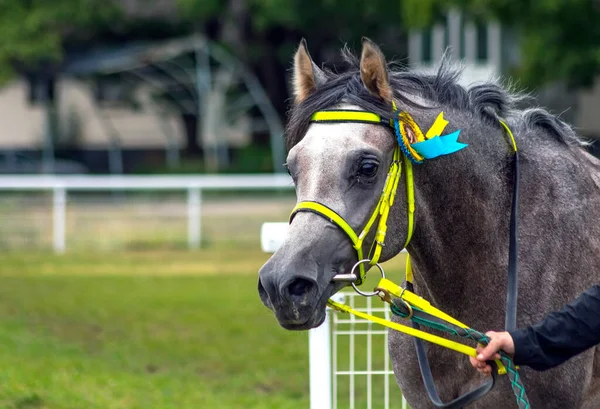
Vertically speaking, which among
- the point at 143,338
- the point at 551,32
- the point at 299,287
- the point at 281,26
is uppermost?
the point at 281,26

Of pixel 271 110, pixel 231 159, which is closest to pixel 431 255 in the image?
pixel 271 110

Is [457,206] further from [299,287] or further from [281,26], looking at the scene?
[281,26]

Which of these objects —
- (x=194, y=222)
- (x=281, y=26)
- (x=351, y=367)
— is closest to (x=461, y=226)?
(x=351, y=367)

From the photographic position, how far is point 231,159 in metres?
27.2

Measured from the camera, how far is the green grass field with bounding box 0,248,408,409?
6.79 metres

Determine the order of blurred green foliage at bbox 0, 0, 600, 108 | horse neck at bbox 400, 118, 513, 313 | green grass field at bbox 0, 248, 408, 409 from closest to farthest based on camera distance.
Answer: horse neck at bbox 400, 118, 513, 313 → green grass field at bbox 0, 248, 408, 409 → blurred green foliage at bbox 0, 0, 600, 108

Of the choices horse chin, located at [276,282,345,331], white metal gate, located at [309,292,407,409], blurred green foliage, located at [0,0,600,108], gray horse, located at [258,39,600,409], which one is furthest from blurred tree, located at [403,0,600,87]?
horse chin, located at [276,282,345,331]

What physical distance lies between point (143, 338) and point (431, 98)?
596 cm

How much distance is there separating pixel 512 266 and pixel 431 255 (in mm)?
285

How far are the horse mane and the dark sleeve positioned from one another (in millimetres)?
861

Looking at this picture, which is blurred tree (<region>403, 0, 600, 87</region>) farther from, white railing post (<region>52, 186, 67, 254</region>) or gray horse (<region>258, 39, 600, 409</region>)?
gray horse (<region>258, 39, 600, 409</region>)

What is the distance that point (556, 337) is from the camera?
309 centimetres

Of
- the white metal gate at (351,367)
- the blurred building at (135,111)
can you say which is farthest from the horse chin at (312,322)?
the blurred building at (135,111)

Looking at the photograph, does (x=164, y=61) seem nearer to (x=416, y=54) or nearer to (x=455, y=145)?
(x=416, y=54)
